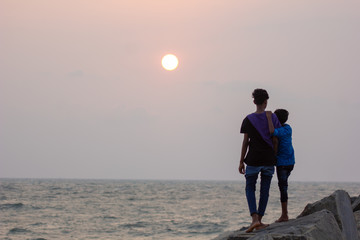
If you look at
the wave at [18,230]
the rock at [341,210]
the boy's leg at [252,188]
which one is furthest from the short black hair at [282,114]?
the wave at [18,230]

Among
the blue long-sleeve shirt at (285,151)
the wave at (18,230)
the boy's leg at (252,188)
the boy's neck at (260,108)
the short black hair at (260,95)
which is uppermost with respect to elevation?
the short black hair at (260,95)

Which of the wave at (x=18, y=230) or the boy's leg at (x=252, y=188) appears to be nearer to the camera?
the boy's leg at (x=252, y=188)

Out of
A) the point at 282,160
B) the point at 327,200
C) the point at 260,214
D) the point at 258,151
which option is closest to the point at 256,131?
the point at 258,151

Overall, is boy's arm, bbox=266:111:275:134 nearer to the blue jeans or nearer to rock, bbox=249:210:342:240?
the blue jeans

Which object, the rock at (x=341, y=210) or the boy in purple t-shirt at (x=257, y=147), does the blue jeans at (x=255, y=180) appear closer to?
the boy in purple t-shirt at (x=257, y=147)

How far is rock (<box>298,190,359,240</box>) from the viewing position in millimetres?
6220

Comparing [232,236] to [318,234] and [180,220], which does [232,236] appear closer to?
[318,234]

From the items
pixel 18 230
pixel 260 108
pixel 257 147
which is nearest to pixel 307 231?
pixel 257 147

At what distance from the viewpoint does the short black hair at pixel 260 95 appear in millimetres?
5488

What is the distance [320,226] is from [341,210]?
5.38 feet

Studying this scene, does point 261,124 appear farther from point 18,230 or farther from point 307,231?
point 18,230

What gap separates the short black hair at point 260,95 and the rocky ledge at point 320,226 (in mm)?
1509

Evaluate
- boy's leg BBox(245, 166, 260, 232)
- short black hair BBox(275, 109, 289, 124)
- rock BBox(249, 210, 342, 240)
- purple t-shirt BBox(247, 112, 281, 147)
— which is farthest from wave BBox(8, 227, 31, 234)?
purple t-shirt BBox(247, 112, 281, 147)

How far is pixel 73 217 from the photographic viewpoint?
27.3 m
